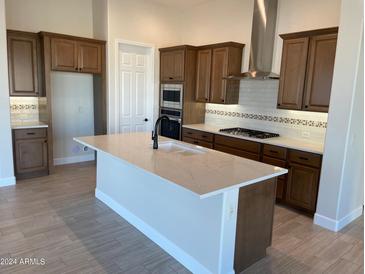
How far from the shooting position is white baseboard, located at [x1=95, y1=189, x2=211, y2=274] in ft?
7.87

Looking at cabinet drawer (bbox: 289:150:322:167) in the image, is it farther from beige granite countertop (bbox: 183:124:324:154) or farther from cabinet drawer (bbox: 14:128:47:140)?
cabinet drawer (bbox: 14:128:47:140)

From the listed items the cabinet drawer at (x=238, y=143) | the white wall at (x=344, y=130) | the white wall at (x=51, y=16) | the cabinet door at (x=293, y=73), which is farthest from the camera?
the white wall at (x=51, y=16)

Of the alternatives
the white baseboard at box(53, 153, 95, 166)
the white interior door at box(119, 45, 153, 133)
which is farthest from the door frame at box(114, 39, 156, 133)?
the white baseboard at box(53, 153, 95, 166)

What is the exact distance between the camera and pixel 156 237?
9.26 feet

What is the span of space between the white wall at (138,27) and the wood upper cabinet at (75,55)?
9.6 inches

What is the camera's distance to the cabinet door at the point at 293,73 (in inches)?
143

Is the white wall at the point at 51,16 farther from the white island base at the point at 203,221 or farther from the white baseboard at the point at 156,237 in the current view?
the white island base at the point at 203,221

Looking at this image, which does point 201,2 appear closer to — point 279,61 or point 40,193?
point 279,61

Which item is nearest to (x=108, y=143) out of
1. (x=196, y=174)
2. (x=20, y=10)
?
(x=196, y=174)

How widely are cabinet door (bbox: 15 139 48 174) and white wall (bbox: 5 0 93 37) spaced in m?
1.90

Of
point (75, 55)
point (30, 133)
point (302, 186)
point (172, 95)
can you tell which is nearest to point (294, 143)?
point (302, 186)

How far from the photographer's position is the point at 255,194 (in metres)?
2.36

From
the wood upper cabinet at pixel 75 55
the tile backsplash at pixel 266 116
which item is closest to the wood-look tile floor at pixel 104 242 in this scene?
the tile backsplash at pixel 266 116

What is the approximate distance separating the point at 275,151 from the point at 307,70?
112 cm
